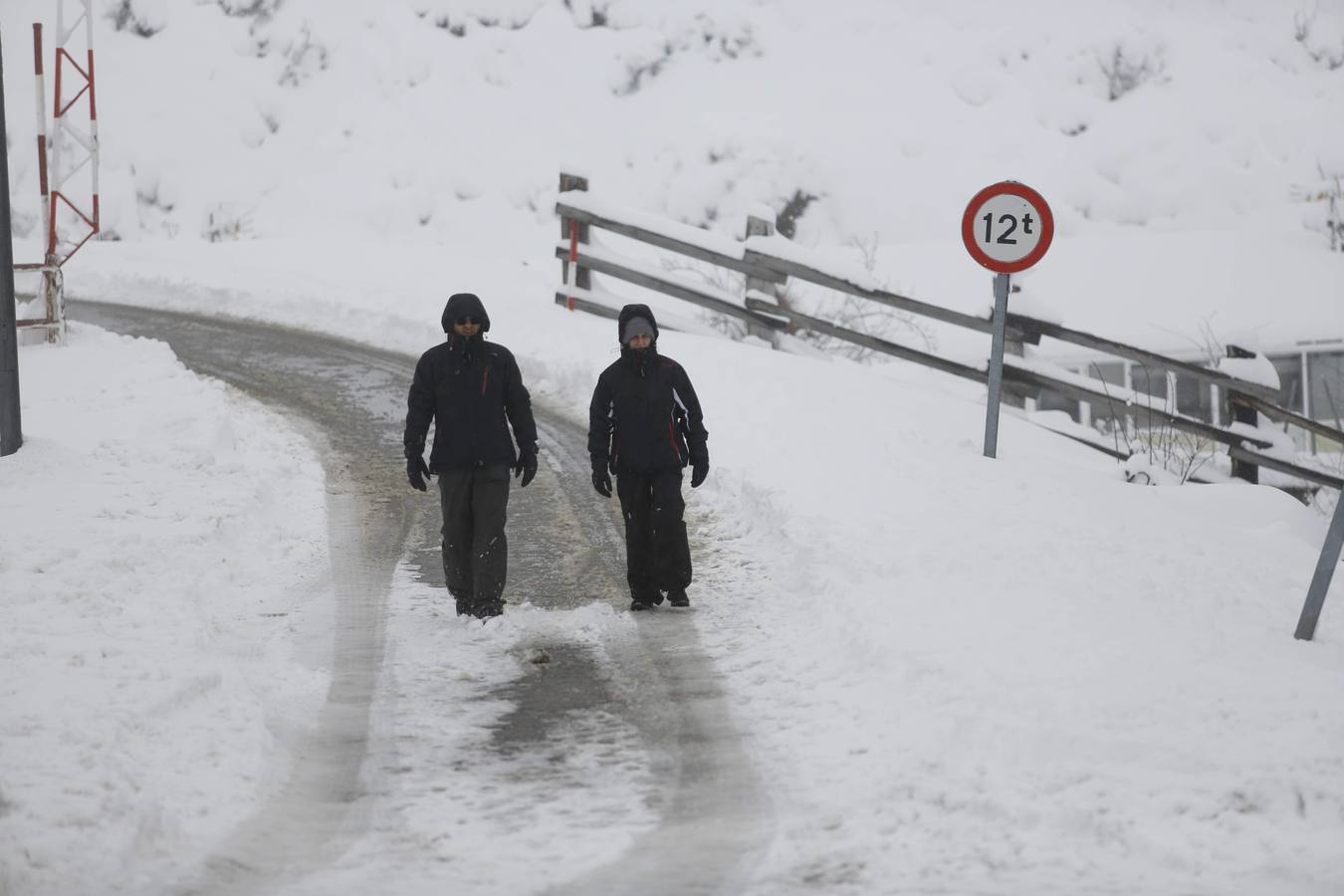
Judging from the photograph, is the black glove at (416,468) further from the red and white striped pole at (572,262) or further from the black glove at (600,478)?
the red and white striped pole at (572,262)

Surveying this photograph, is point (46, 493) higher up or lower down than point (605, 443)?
lower down

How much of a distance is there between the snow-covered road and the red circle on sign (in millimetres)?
3319

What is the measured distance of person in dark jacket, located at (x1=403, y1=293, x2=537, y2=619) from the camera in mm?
7148

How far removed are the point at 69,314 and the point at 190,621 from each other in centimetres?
1220

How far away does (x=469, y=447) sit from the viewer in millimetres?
7176

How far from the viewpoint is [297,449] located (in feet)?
35.3

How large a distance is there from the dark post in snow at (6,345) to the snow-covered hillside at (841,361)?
0.26 meters

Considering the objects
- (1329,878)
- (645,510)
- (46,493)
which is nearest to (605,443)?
(645,510)

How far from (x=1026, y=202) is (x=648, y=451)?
4142 millimetres

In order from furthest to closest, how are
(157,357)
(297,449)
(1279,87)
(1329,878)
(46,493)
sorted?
1. (1279,87)
2. (157,357)
3. (297,449)
4. (46,493)
5. (1329,878)

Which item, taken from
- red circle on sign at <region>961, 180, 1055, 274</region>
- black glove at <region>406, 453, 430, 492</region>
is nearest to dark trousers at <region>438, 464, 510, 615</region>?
black glove at <region>406, 453, 430, 492</region>

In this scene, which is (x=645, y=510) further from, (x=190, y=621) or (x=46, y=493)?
(x=46, y=493)

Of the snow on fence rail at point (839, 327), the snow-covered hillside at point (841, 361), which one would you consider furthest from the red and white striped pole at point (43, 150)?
the snow on fence rail at point (839, 327)

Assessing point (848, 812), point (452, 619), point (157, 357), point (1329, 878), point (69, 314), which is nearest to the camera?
point (1329, 878)
